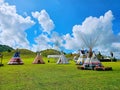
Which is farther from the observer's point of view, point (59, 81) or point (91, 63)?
point (91, 63)

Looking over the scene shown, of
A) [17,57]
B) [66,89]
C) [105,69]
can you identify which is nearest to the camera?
[66,89]

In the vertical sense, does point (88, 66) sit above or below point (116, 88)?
above

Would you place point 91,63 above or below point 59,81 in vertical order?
above

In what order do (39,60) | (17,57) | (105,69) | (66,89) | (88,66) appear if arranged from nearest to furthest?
(66,89)
(105,69)
(88,66)
(17,57)
(39,60)

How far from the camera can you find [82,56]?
44.2 m

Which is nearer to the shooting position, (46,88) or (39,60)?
(46,88)

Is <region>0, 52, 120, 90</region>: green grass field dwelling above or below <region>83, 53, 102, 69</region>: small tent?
below

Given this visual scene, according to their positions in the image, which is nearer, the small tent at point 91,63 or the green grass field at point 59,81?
the green grass field at point 59,81

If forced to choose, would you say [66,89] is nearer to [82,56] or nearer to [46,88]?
[46,88]

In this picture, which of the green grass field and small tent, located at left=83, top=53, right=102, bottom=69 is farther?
small tent, located at left=83, top=53, right=102, bottom=69

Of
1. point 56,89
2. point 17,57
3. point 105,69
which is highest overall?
point 17,57

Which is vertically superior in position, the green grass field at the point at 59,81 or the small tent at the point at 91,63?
the small tent at the point at 91,63

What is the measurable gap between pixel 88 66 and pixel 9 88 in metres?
17.5

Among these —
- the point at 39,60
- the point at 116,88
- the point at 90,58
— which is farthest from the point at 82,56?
the point at 116,88
